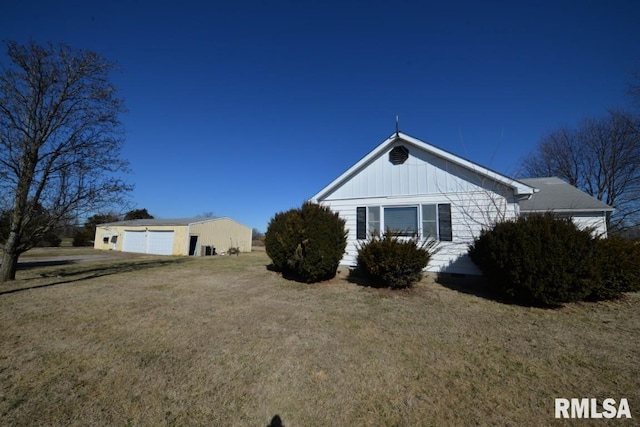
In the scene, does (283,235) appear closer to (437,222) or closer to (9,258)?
(437,222)

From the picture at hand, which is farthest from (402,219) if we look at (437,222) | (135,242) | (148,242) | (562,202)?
(135,242)

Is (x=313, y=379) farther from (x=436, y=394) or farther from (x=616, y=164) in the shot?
(x=616, y=164)

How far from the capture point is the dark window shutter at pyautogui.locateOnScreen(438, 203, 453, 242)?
8.99 meters

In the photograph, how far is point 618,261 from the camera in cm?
657

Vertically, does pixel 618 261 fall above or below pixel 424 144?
below

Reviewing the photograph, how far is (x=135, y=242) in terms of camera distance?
2769cm

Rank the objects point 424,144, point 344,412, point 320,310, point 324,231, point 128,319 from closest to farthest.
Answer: point 344,412 → point 128,319 → point 320,310 → point 324,231 → point 424,144

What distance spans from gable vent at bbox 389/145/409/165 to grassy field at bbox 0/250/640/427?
570cm

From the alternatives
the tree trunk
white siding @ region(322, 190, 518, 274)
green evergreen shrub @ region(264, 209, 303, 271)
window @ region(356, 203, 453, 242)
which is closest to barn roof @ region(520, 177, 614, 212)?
white siding @ region(322, 190, 518, 274)

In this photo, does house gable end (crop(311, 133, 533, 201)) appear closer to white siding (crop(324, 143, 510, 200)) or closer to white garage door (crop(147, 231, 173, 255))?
white siding (crop(324, 143, 510, 200))

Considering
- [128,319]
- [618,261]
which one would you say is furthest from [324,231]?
[618,261]

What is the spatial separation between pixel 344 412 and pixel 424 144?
30.2 feet

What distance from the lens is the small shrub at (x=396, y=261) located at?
733 centimetres

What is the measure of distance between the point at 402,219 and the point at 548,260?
4645 mm
